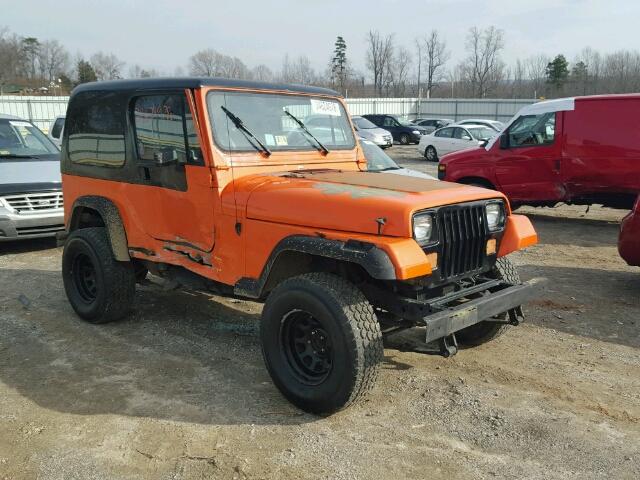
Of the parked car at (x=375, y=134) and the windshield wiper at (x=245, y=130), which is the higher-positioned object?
the parked car at (x=375, y=134)

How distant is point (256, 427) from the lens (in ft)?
11.8

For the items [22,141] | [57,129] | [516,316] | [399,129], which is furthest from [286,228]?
[399,129]

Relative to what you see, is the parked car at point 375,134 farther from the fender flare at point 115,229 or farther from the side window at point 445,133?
the fender flare at point 115,229

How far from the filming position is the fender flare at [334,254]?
3.27m

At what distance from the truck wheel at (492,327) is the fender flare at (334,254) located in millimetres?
1425

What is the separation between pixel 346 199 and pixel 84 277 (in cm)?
316

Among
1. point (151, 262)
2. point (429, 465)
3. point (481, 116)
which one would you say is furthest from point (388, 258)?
A: point (481, 116)

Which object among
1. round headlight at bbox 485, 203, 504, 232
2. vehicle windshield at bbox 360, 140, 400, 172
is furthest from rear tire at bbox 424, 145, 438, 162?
round headlight at bbox 485, 203, 504, 232

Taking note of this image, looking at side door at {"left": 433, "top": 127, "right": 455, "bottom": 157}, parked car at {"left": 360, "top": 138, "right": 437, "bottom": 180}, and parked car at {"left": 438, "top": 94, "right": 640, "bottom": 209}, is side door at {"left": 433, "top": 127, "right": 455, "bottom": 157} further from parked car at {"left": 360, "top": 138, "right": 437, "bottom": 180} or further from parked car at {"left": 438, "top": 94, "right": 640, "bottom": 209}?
parked car at {"left": 360, "top": 138, "right": 437, "bottom": 180}

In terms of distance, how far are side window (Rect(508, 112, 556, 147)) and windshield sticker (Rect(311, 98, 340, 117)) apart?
5.98m

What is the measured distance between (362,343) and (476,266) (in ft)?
3.49

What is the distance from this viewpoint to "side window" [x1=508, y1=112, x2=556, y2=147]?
989cm

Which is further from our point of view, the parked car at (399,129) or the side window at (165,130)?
the parked car at (399,129)

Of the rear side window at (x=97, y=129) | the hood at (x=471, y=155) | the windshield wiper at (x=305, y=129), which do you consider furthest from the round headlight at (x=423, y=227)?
the hood at (x=471, y=155)
